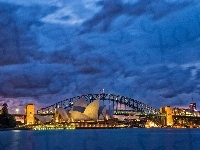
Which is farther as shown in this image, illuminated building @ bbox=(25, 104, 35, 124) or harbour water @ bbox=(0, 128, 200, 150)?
illuminated building @ bbox=(25, 104, 35, 124)

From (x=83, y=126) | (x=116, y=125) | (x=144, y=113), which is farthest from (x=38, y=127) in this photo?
(x=144, y=113)

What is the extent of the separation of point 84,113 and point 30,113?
29597mm

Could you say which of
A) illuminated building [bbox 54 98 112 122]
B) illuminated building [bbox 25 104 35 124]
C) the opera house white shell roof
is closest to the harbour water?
the opera house white shell roof

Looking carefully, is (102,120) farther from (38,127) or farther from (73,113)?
(38,127)

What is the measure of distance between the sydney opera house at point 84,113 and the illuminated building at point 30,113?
39.9ft

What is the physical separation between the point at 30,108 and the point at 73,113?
24925mm

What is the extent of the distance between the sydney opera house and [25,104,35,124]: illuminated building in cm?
1217

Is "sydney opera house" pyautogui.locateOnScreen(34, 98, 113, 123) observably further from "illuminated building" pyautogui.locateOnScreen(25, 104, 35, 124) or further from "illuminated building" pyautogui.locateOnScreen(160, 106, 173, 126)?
"illuminated building" pyautogui.locateOnScreen(160, 106, 173, 126)

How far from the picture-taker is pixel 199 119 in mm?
167250

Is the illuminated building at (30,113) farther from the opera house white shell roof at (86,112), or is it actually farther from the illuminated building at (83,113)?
the opera house white shell roof at (86,112)

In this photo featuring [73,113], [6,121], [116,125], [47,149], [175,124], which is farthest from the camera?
[175,124]

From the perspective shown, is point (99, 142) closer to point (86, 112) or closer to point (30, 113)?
point (86, 112)

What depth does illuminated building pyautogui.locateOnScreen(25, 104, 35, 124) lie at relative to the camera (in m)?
165

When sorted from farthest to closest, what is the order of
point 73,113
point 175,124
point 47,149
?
point 175,124, point 73,113, point 47,149
